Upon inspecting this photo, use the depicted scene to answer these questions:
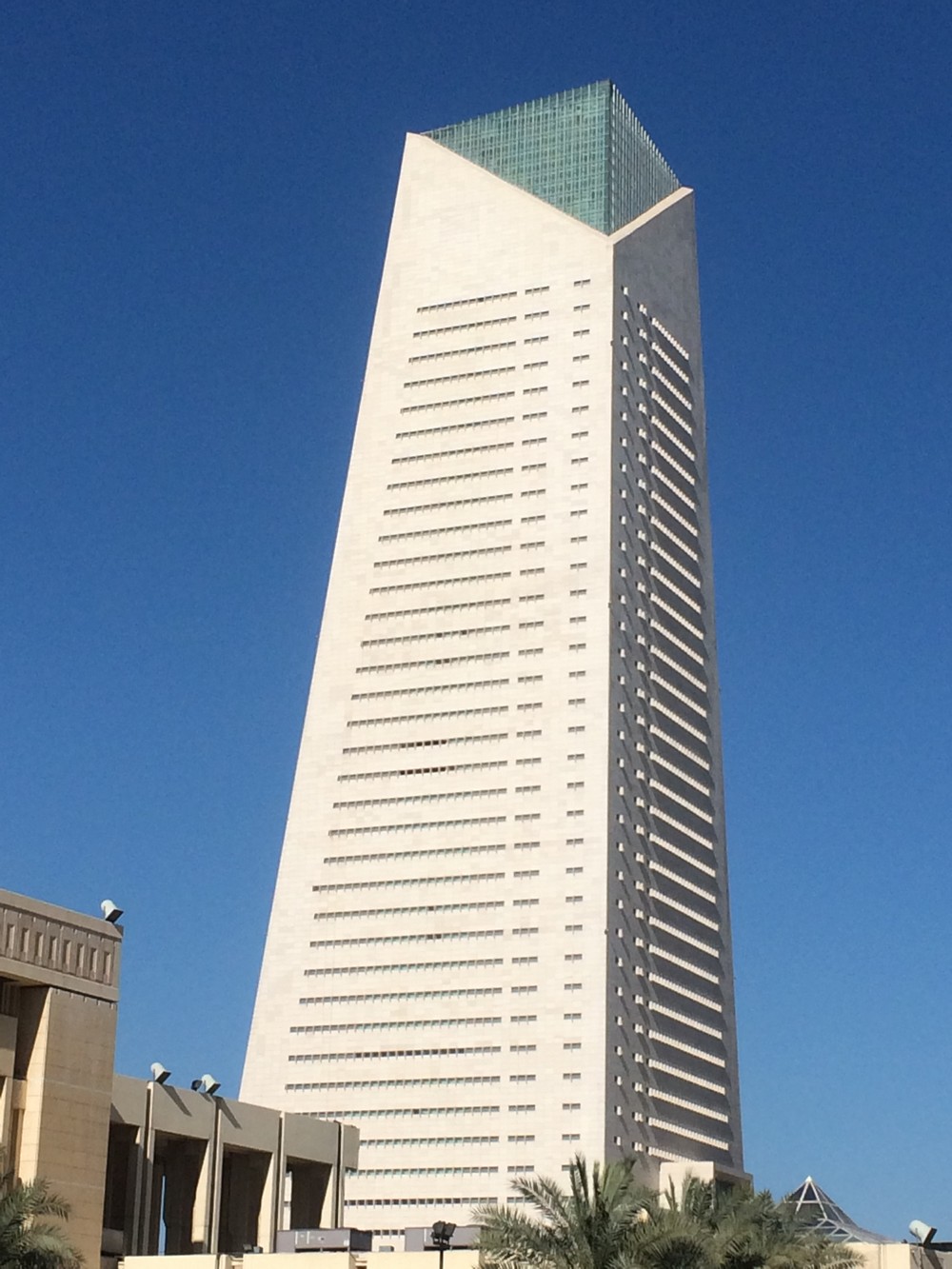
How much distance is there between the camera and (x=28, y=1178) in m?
77.7

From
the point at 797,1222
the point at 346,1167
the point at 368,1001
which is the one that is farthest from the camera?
the point at 368,1001

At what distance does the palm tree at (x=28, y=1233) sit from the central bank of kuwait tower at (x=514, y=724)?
236 feet

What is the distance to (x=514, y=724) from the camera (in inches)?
6048

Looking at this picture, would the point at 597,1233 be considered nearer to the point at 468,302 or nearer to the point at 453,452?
the point at 453,452

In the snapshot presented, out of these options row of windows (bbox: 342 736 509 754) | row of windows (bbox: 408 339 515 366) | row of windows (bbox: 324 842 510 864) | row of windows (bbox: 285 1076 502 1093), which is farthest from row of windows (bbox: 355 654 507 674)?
row of windows (bbox: 285 1076 502 1093)

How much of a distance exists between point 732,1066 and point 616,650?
Result: 3667 cm

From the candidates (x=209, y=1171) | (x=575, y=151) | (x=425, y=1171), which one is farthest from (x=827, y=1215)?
(x=575, y=151)

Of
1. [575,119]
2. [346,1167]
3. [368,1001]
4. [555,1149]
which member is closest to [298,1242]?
[346,1167]

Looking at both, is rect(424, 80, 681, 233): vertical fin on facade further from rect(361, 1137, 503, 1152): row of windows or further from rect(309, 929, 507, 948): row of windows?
rect(361, 1137, 503, 1152): row of windows

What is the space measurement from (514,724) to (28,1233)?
87.8 metres

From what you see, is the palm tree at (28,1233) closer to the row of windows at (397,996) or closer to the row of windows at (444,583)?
the row of windows at (397,996)

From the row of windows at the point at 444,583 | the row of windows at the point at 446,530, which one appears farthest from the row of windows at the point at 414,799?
the row of windows at the point at 446,530

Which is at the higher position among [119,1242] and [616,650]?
[616,650]

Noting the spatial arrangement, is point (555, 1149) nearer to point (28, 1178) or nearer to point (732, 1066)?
point (732, 1066)
